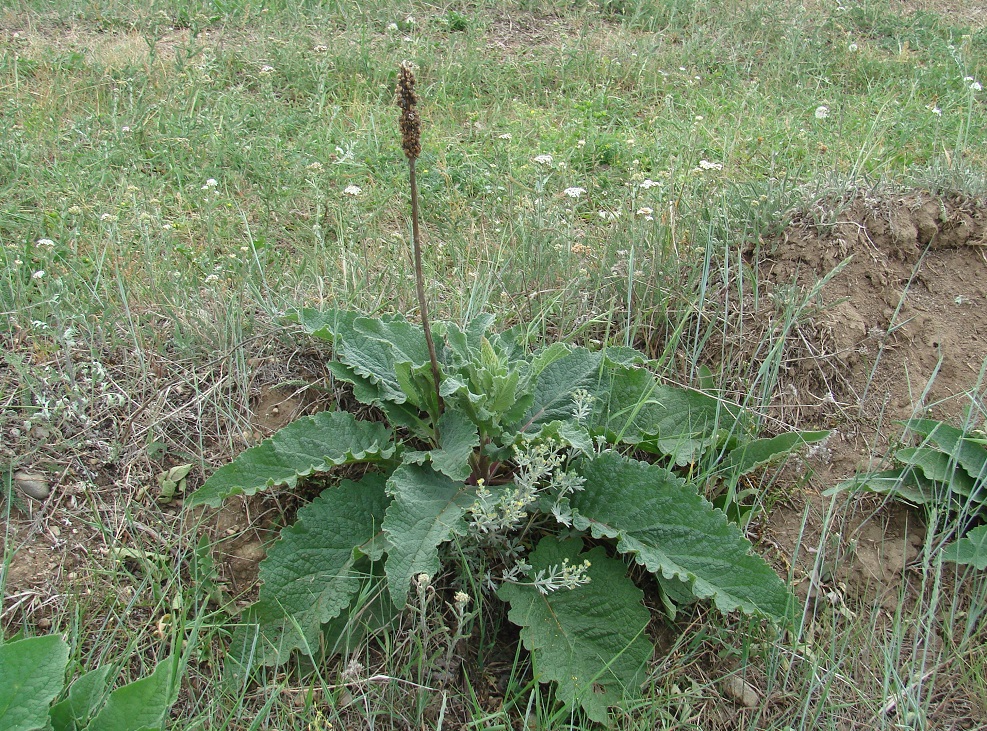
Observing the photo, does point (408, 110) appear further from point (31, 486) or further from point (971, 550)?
point (971, 550)

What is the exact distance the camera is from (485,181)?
4227 mm

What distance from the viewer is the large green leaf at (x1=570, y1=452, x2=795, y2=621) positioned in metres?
2.00

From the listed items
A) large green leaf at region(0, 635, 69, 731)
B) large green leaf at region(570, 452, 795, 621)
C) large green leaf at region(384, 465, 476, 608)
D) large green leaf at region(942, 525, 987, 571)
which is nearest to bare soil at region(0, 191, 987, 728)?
large green leaf at region(942, 525, 987, 571)

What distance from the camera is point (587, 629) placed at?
2105 mm

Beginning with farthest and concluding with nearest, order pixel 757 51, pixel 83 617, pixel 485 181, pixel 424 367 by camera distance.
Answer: pixel 757 51 < pixel 485 181 < pixel 424 367 < pixel 83 617

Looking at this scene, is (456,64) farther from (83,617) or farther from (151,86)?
(83,617)

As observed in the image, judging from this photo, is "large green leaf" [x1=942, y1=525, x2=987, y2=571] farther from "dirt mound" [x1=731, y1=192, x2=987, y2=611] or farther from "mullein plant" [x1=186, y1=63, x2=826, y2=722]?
"mullein plant" [x1=186, y1=63, x2=826, y2=722]

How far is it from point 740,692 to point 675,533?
465mm

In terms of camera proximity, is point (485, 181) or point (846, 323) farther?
point (485, 181)

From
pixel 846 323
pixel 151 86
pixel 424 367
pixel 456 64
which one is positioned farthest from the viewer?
pixel 456 64

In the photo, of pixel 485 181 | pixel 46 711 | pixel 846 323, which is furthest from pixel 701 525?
pixel 485 181

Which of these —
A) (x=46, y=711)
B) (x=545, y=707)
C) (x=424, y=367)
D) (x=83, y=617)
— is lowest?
(x=545, y=707)

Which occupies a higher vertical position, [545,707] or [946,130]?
[946,130]

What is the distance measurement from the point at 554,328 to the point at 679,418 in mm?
615
